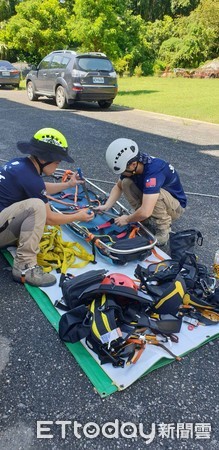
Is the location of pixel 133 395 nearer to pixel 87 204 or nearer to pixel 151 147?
pixel 87 204

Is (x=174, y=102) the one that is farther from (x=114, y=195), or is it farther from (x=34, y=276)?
(x=34, y=276)

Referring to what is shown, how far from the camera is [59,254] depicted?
3.61 metres

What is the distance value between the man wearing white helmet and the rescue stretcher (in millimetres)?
138

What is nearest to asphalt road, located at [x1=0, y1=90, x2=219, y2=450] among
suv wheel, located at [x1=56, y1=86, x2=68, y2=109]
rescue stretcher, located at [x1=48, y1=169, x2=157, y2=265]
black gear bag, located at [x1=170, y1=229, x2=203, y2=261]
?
black gear bag, located at [x1=170, y1=229, x2=203, y2=261]

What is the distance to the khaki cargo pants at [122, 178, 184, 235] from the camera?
3.92 meters

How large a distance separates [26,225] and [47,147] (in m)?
0.69

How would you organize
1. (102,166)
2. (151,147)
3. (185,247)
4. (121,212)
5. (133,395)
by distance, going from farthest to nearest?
1. (151,147)
2. (102,166)
3. (121,212)
4. (185,247)
5. (133,395)

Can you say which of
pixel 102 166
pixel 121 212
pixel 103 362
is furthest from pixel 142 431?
pixel 102 166

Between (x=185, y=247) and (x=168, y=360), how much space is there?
1.43 meters

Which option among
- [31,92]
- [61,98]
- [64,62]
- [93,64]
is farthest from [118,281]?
[31,92]

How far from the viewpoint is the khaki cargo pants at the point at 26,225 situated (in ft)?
10.4

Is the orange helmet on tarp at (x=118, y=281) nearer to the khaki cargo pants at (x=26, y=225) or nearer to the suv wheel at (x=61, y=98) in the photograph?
the khaki cargo pants at (x=26, y=225)

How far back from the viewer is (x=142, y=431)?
2.07 metres

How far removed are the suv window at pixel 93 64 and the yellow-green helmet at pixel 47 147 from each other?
9.78 metres
